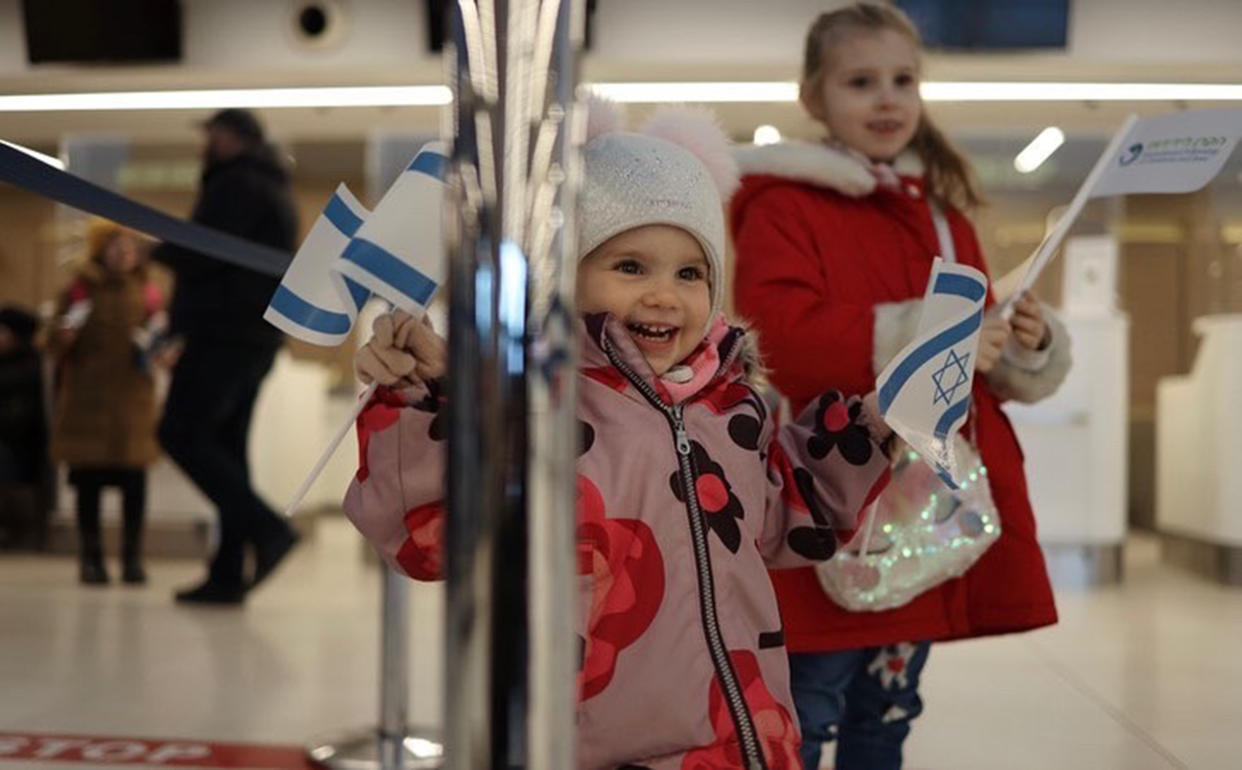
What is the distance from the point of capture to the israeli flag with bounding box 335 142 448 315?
108 cm

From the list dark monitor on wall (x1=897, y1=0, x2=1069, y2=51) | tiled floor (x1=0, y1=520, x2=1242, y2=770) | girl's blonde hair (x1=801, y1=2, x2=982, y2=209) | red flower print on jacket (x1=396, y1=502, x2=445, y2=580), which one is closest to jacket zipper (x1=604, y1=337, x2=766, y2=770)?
red flower print on jacket (x1=396, y1=502, x2=445, y2=580)

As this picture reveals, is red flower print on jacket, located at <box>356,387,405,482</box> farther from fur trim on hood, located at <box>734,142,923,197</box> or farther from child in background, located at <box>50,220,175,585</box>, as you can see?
child in background, located at <box>50,220,175,585</box>

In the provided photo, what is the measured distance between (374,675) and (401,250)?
2728mm

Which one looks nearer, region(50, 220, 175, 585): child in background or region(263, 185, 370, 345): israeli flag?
region(263, 185, 370, 345): israeli flag

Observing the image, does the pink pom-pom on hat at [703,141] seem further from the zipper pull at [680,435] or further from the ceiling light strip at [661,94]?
the ceiling light strip at [661,94]

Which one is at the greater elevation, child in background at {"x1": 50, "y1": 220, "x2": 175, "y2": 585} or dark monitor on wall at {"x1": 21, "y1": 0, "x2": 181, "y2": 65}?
dark monitor on wall at {"x1": 21, "y1": 0, "x2": 181, "y2": 65}

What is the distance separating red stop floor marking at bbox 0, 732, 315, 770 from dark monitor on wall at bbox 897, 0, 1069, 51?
4803mm

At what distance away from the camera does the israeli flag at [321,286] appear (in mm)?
1162

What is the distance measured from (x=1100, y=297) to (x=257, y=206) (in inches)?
132

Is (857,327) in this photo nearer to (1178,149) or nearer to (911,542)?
(911,542)

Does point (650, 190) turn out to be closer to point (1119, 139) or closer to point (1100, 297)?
point (1119, 139)

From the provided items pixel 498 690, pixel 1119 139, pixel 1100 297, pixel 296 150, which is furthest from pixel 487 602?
pixel 296 150

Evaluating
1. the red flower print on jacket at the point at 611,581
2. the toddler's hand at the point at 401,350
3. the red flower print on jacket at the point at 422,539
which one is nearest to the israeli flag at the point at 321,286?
the toddler's hand at the point at 401,350

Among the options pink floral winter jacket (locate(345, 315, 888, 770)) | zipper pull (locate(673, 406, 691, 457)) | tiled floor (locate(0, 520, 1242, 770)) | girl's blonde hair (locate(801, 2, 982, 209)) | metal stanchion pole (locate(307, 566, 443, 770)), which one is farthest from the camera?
tiled floor (locate(0, 520, 1242, 770))
